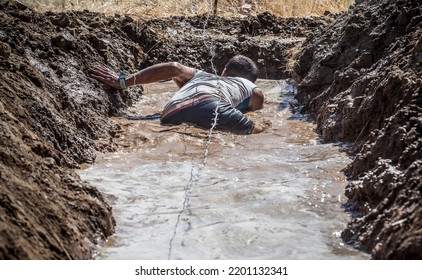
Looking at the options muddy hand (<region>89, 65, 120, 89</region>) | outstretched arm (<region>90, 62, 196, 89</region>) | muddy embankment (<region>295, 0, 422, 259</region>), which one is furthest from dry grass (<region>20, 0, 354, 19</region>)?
muddy hand (<region>89, 65, 120, 89</region>)

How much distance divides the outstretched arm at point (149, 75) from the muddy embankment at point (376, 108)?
1.14 metres

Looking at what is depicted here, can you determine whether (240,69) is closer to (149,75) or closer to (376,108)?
(149,75)

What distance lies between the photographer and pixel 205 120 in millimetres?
5914

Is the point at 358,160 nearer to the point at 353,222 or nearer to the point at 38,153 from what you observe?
the point at 353,222

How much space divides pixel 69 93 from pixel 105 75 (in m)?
0.90

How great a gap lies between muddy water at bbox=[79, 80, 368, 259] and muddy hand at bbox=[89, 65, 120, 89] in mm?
546

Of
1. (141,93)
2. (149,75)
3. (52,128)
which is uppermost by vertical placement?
(52,128)

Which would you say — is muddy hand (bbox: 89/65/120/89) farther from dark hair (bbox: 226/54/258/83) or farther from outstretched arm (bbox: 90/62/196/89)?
dark hair (bbox: 226/54/258/83)

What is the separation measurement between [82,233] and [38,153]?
78 centimetres

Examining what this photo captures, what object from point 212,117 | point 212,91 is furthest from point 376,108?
point 212,91

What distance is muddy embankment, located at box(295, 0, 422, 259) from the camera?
9.99 feet

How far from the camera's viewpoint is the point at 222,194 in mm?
A: 3922

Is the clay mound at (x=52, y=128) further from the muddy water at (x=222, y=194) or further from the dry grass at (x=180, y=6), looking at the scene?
the dry grass at (x=180, y=6)
